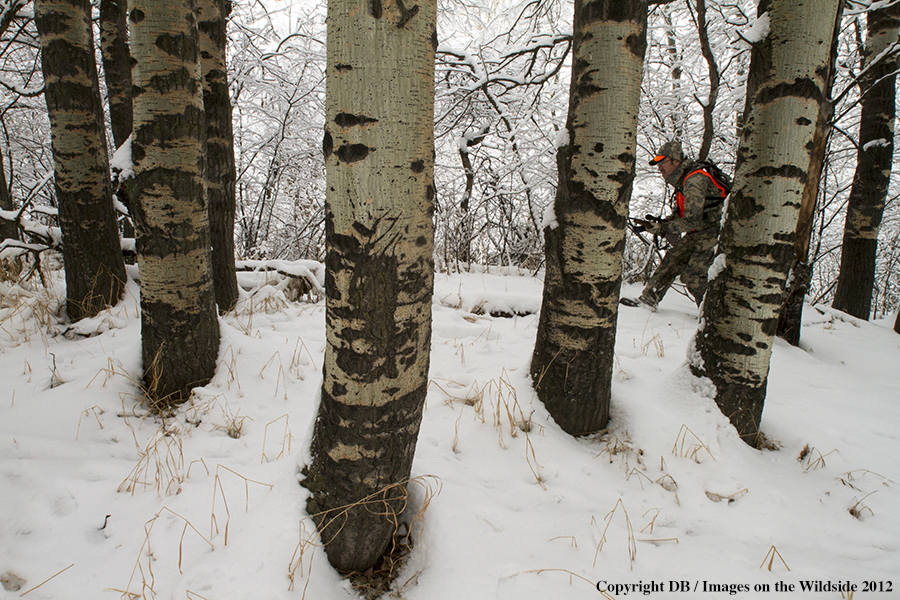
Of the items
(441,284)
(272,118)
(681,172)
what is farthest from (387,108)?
(272,118)

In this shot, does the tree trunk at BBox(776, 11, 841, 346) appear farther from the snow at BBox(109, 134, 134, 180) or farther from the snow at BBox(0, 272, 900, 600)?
the snow at BBox(109, 134, 134, 180)

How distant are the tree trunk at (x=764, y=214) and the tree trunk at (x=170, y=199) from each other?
9.29ft

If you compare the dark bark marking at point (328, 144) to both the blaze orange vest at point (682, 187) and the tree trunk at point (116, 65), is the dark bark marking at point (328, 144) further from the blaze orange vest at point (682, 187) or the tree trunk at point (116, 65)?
the tree trunk at point (116, 65)

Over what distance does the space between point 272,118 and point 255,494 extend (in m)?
6.69

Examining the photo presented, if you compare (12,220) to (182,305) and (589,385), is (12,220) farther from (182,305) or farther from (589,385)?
(589,385)

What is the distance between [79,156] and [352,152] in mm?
3025

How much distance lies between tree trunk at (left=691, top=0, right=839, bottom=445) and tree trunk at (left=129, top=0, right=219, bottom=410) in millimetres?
2832

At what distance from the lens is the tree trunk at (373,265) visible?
3.64 ft

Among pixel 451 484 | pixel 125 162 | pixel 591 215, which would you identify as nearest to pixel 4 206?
pixel 125 162

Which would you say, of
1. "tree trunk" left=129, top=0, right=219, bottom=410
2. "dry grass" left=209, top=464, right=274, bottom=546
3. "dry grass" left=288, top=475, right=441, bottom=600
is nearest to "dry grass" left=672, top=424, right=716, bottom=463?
"dry grass" left=288, top=475, right=441, bottom=600

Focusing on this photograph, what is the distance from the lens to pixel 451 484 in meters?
1.82

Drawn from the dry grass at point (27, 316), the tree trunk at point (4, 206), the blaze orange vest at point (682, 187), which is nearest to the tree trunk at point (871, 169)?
the blaze orange vest at point (682, 187)

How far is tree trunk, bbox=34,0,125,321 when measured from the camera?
294 cm

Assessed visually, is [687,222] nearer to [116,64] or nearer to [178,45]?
[178,45]
